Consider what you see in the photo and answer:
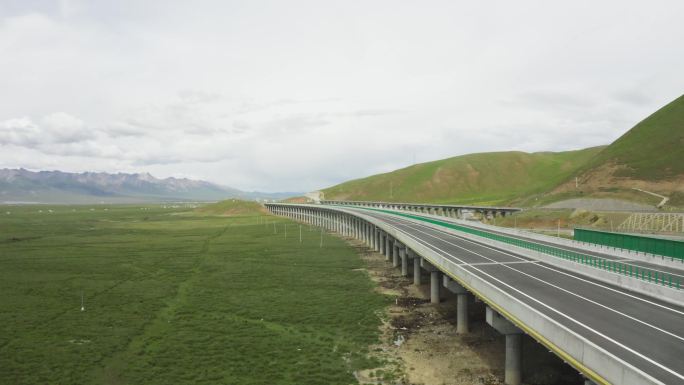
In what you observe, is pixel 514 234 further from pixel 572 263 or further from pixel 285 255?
pixel 285 255

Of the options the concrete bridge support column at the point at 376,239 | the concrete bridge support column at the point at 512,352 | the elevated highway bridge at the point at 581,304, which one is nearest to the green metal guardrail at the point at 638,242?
the elevated highway bridge at the point at 581,304

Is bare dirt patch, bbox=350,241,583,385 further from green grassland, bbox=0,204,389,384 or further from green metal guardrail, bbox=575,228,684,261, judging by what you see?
green metal guardrail, bbox=575,228,684,261

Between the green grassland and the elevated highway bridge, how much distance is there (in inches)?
347

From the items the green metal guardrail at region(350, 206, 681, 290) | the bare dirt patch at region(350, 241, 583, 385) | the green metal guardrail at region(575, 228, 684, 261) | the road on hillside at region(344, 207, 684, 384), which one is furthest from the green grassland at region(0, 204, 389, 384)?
the green metal guardrail at region(575, 228, 684, 261)

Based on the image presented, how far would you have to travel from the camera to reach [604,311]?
79.1ft

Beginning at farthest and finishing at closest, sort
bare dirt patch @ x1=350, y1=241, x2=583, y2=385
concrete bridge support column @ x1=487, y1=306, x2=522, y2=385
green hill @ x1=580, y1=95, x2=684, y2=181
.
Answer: green hill @ x1=580, y1=95, x2=684, y2=181, bare dirt patch @ x1=350, y1=241, x2=583, y2=385, concrete bridge support column @ x1=487, y1=306, x2=522, y2=385

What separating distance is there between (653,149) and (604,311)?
15149cm

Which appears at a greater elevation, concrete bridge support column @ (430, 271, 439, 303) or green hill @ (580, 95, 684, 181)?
green hill @ (580, 95, 684, 181)

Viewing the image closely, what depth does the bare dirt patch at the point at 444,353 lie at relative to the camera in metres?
26.5

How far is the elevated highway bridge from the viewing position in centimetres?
1713

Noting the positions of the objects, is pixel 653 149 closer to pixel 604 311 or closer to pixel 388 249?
pixel 388 249

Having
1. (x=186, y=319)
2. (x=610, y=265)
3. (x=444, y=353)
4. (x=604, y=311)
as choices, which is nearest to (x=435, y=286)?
(x=444, y=353)

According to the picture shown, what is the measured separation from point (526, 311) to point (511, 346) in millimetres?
4860

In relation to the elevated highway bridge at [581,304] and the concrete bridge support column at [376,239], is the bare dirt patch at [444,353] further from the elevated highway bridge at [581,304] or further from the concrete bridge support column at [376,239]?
the concrete bridge support column at [376,239]
